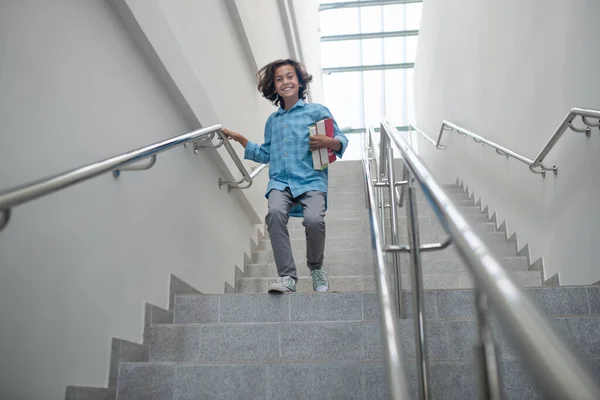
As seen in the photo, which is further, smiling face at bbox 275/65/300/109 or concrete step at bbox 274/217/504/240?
concrete step at bbox 274/217/504/240

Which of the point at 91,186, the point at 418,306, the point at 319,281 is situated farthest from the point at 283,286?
the point at 418,306

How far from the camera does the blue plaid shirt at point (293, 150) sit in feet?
8.55

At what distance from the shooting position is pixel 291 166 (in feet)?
8.59

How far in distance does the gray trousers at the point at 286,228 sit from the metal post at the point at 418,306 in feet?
3.76

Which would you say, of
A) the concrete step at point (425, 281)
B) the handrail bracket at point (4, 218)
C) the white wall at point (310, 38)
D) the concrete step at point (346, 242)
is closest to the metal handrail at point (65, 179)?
the handrail bracket at point (4, 218)

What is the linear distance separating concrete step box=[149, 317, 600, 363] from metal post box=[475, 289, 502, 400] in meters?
1.30

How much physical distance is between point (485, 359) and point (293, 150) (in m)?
2.10

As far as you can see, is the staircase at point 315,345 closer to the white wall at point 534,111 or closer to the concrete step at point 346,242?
the white wall at point 534,111

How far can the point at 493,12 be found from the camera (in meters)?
4.36

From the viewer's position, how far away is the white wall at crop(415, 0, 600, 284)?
268 centimetres

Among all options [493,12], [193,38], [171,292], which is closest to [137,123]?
[171,292]

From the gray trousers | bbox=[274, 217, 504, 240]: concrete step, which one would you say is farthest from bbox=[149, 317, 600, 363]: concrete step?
bbox=[274, 217, 504, 240]: concrete step

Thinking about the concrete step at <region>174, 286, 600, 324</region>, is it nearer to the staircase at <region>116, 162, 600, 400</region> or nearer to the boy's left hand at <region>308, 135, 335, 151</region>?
the staircase at <region>116, 162, 600, 400</region>

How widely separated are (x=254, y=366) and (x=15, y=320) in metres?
0.71
